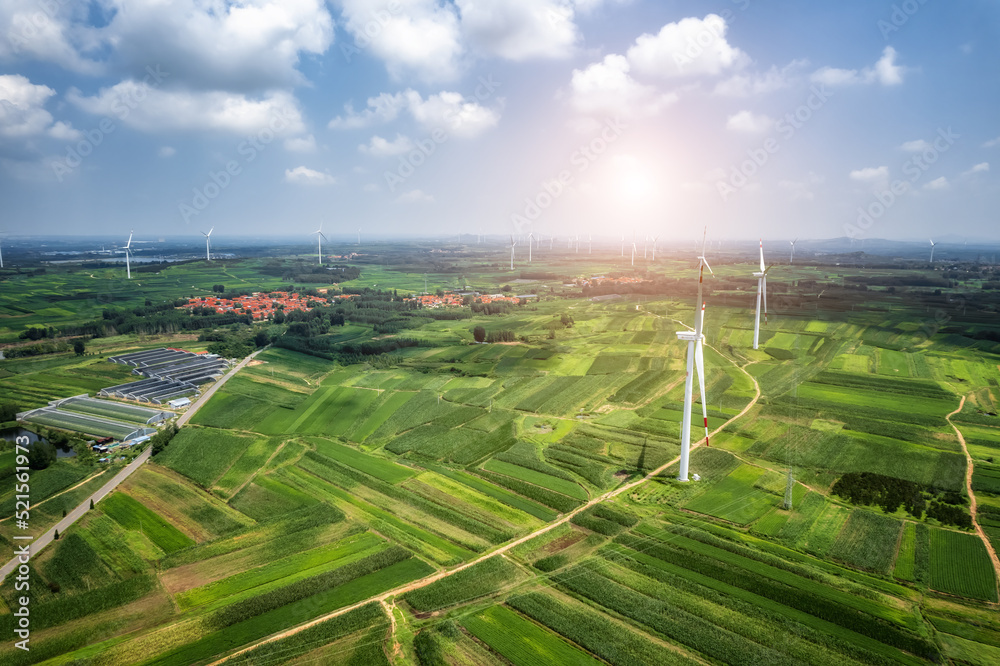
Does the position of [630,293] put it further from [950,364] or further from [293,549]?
[293,549]

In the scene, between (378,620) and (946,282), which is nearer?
(378,620)

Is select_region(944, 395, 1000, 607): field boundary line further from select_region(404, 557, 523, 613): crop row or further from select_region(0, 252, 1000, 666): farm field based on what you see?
select_region(404, 557, 523, 613): crop row

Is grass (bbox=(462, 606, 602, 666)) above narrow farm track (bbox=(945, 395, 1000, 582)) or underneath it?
underneath

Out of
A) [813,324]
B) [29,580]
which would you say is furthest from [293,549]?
[813,324]

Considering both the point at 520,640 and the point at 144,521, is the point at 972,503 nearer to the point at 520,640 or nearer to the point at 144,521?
the point at 520,640

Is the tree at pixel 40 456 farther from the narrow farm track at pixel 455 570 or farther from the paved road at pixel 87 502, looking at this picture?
the narrow farm track at pixel 455 570

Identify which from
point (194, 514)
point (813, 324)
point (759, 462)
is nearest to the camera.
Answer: point (194, 514)

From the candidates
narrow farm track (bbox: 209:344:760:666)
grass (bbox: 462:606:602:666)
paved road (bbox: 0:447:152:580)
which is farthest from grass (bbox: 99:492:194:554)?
grass (bbox: 462:606:602:666)

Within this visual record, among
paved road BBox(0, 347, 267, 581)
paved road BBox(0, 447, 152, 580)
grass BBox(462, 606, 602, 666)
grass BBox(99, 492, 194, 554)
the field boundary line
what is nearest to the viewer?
grass BBox(462, 606, 602, 666)
